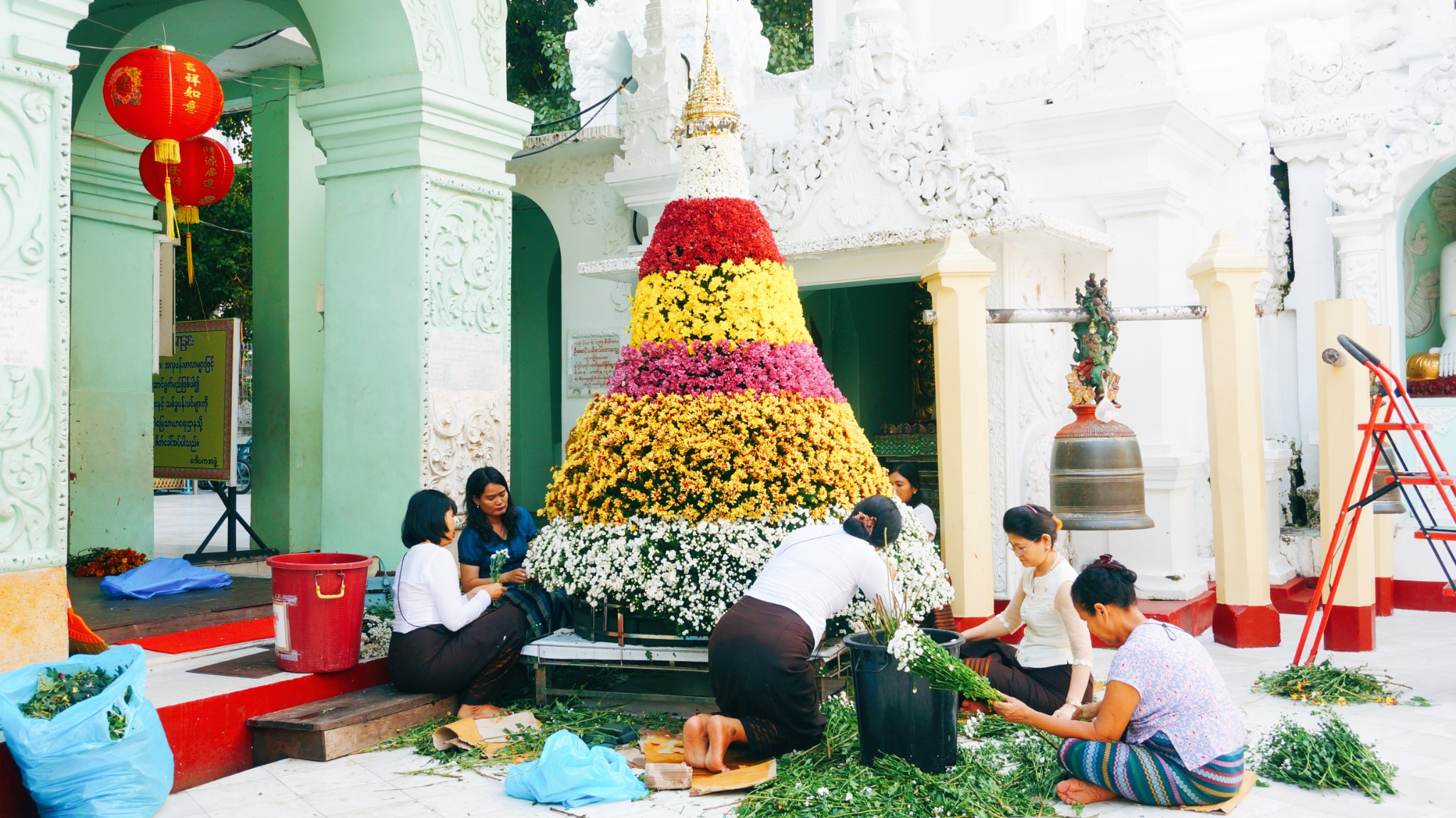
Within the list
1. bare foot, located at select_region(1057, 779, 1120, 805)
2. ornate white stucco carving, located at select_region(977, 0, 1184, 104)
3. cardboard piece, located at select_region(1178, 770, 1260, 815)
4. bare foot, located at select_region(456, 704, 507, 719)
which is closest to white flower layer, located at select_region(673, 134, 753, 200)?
bare foot, located at select_region(456, 704, 507, 719)

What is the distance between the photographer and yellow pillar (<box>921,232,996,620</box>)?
5770 millimetres

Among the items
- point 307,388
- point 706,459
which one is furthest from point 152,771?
point 307,388

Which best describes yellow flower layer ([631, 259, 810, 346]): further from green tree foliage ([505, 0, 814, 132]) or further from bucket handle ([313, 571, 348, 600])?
green tree foliage ([505, 0, 814, 132])

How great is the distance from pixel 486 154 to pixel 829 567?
385 centimetres

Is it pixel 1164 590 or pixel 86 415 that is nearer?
pixel 1164 590

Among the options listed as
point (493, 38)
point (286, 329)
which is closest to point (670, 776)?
point (493, 38)

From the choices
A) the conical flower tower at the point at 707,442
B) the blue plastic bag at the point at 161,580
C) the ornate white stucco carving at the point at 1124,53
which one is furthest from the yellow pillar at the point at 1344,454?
the blue plastic bag at the point at 161,580

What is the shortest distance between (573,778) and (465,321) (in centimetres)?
344

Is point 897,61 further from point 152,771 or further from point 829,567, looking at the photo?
point 152,771

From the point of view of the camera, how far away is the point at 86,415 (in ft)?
26.1

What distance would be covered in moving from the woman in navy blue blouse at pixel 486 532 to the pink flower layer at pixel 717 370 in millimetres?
1064

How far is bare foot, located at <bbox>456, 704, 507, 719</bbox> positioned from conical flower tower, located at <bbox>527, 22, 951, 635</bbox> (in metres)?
0.65

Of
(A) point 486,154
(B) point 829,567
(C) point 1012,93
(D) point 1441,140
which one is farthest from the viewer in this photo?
(C) point 1012,93

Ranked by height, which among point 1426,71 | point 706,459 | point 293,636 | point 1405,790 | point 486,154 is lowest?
point 1405,790
